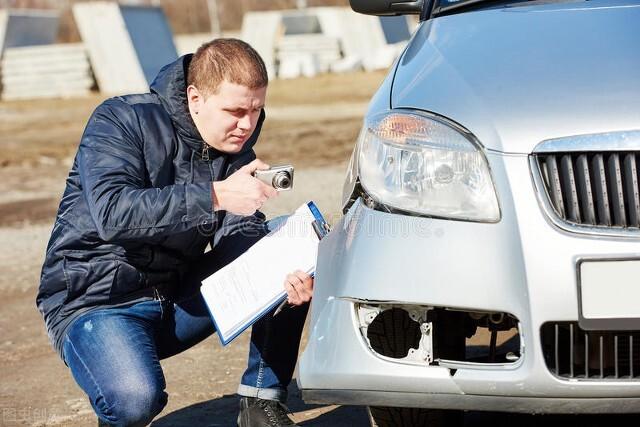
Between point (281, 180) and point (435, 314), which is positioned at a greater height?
point (281, 180)

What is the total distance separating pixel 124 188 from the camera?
3314 millimetres

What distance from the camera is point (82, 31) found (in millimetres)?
23781

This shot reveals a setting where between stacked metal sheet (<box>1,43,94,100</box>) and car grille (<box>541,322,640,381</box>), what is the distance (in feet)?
69.6

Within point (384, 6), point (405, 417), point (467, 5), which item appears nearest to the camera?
point (405, 417)

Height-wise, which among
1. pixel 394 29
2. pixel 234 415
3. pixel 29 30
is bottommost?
pixel 394 29

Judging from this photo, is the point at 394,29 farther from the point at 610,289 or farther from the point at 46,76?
the point at 610,289

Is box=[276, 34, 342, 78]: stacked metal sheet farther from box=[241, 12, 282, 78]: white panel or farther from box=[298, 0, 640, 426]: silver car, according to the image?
box=[298, 0, 640, 426]: silver car

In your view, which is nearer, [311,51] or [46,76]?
[46,76]

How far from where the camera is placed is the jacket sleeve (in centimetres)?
327

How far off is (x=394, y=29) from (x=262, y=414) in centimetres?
3098

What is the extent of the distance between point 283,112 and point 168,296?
46.8 feet

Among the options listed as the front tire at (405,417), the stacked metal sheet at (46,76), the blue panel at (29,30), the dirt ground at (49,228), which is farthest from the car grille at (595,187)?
the blue panel at (29,30)

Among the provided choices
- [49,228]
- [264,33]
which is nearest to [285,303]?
[49,228]

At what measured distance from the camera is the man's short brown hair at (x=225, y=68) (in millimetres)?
3410
